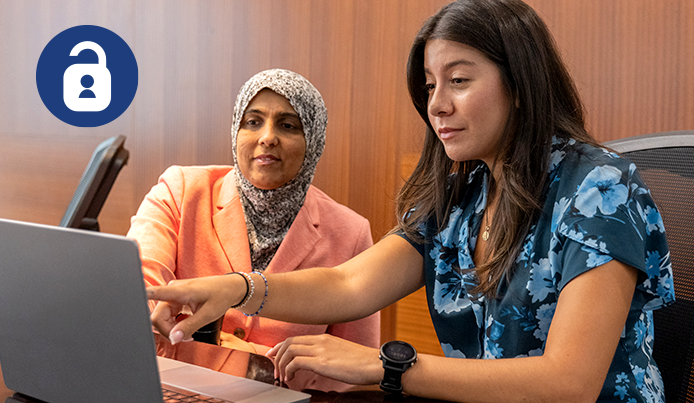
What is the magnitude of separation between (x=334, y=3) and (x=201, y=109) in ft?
2.62

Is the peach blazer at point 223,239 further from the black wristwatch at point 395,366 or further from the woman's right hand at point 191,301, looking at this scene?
the black wristwatch at point 395,366

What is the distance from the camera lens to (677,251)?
104 centimetres

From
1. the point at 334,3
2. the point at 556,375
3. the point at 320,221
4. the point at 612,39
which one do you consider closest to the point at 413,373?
the point at 556,375

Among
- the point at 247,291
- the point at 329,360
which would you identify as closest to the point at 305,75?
the point at 247,291

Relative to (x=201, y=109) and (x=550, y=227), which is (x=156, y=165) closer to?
(x=201, y=109)

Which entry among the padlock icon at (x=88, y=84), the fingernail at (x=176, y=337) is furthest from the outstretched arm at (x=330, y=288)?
the padlock icon at (x=88, y=84)

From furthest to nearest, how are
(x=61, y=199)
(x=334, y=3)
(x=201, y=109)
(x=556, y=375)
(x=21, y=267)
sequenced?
(x=61, y=199)
(x=201, y=109)
(x=334, y=3)
(x=556, y=375)
(x=21, y=267)

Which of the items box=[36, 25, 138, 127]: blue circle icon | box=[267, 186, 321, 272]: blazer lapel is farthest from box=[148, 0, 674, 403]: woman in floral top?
box=[36, 25, 138, 127]: blue circle icon

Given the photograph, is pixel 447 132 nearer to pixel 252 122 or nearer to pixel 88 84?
pixel 252 122

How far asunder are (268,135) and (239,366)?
2.96 ft

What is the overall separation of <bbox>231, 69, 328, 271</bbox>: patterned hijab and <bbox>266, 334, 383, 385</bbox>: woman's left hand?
0.86m

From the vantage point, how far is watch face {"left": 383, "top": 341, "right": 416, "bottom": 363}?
860 mm

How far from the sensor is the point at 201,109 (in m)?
2.77

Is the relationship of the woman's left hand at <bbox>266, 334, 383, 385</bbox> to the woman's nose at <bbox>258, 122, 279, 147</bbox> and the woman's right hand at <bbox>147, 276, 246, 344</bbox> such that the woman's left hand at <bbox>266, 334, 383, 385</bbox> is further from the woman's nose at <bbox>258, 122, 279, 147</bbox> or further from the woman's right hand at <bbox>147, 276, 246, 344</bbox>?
the woman's nose at <bbox>258, 122, 279, 147</bbox>
